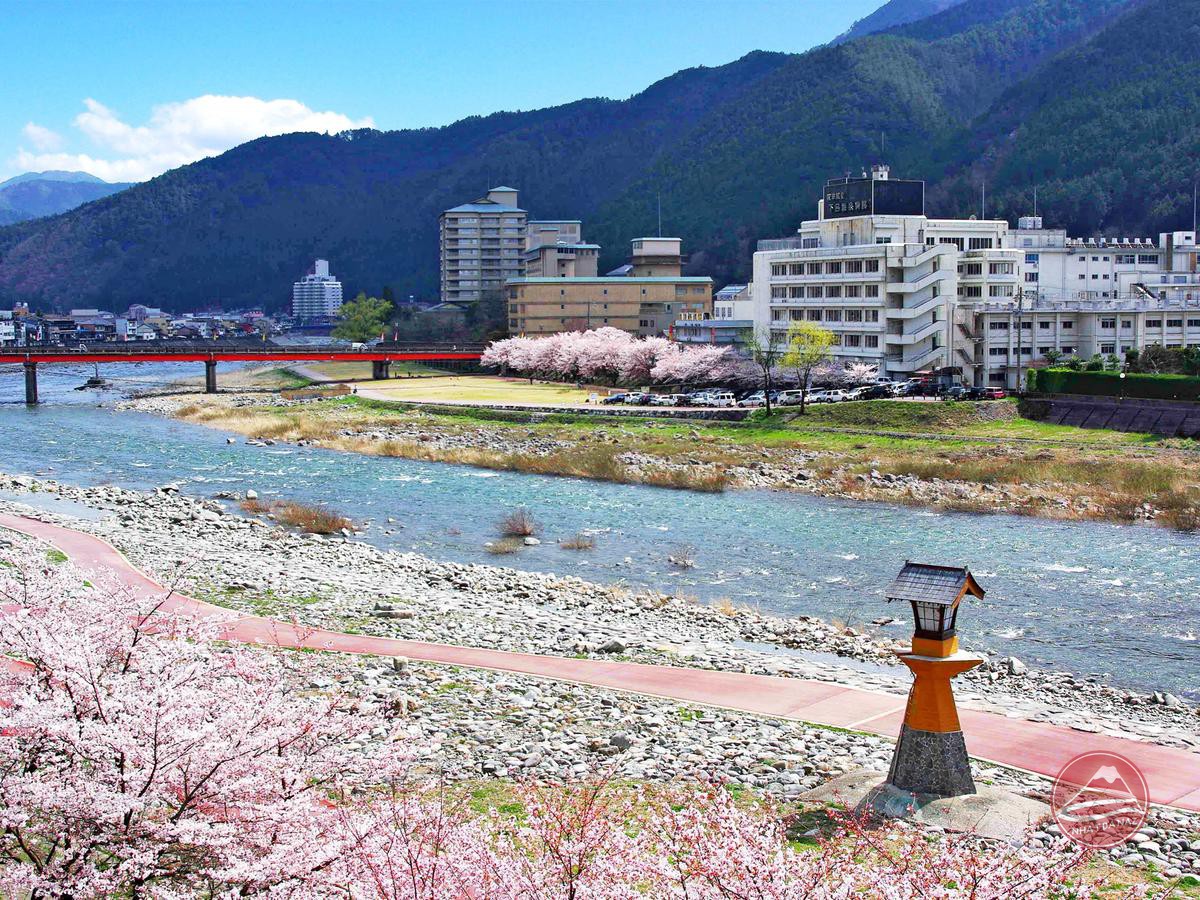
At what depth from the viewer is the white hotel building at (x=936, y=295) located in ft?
178

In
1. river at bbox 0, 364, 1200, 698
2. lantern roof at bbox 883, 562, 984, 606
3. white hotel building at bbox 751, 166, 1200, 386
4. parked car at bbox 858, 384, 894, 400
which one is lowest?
river at bbox 0, 364, 1200, 698

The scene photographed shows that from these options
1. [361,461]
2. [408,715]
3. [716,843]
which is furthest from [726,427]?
[716,843]

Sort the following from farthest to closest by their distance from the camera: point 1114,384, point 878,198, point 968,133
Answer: point 968,133
point 878,198
point 1114,384

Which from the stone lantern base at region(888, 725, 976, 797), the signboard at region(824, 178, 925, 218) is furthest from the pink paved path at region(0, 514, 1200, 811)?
the signboard at region(824, 178, 925, 218)

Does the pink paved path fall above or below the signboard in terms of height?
below

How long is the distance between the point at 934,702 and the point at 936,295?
47220mm

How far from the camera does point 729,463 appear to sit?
40.5m

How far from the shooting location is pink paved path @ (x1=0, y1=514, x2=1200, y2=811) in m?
12.2

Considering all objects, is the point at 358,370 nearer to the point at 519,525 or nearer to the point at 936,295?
the point at 936,295

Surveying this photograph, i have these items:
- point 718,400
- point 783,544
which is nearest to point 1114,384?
point 718,400

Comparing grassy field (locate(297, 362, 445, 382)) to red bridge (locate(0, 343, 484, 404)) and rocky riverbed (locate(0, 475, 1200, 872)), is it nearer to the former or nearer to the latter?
red bridge (locate(0, 343, 484, 404))

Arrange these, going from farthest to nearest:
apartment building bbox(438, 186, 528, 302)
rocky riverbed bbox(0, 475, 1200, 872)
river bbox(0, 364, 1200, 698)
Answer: apartment building bbox(438, 186, 528, 302), river bbox(0, 364, 1200, 698), rocky riverbed bbox(0, 475, 1200, 872)

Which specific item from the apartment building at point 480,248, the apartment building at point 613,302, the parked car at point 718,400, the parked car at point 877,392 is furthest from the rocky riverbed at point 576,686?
the apartment building at point 480,248

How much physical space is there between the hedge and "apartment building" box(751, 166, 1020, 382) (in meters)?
6.56
